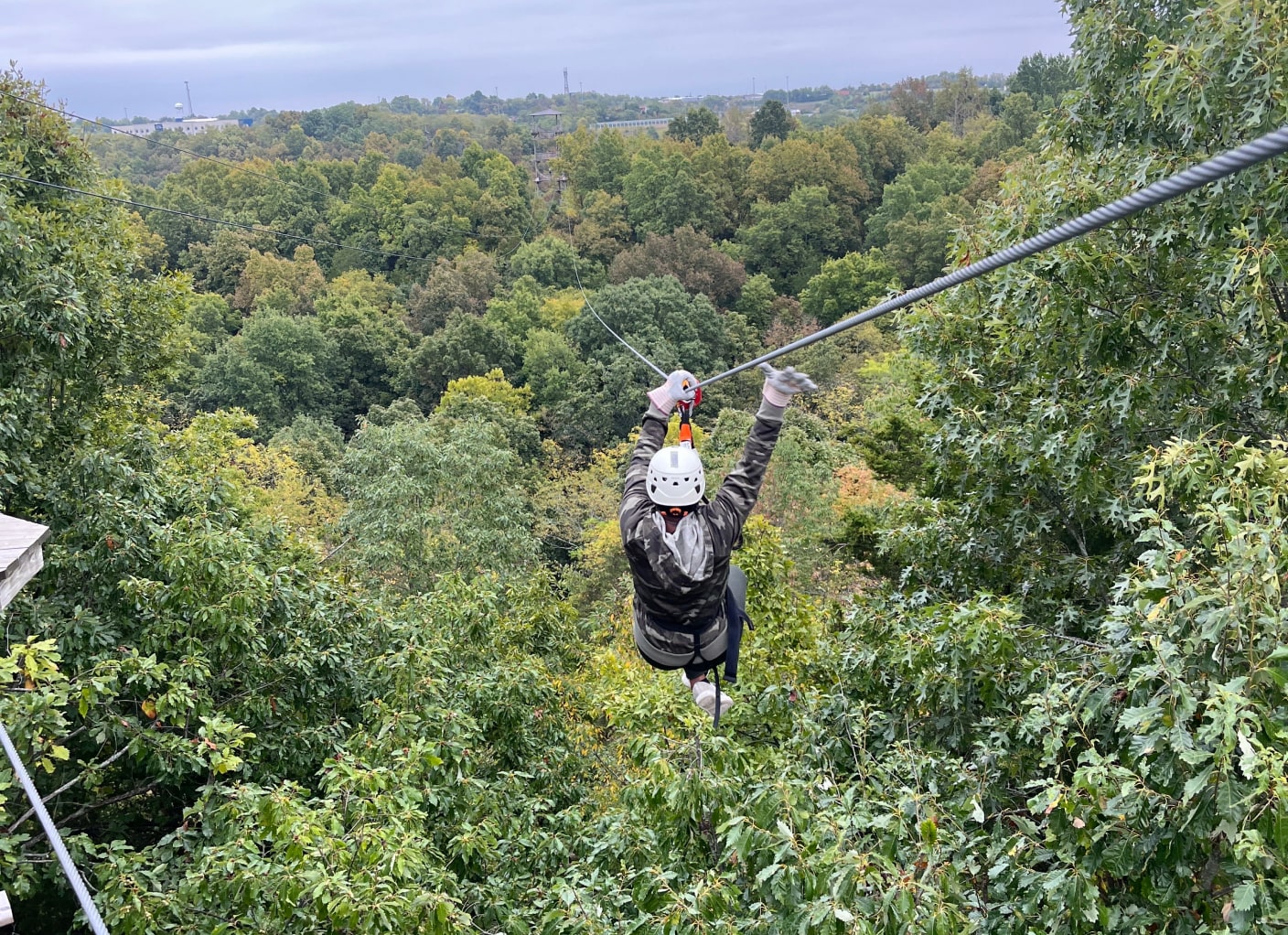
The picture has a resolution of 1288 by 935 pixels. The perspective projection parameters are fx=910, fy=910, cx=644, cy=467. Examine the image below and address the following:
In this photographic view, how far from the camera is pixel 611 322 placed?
3259cm

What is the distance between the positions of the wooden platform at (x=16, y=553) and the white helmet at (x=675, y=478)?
6.27 ft

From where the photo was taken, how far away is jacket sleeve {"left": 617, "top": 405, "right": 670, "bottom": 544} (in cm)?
318

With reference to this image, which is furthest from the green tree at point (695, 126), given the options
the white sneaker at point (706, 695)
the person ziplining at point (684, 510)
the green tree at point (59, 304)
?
the person ziplining at point (684, 510)

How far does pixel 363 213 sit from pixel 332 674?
5184 cm

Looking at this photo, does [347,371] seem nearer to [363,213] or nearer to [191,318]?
[191,318]

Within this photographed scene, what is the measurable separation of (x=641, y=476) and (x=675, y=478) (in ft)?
0.91

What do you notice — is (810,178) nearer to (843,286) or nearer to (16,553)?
(843,286)

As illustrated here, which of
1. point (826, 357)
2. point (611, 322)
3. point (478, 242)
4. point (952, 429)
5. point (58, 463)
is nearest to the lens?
point (952, 429)

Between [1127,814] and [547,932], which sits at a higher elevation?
[1127,814]

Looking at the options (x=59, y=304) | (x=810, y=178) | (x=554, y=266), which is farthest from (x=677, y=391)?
(x=810, y=178)

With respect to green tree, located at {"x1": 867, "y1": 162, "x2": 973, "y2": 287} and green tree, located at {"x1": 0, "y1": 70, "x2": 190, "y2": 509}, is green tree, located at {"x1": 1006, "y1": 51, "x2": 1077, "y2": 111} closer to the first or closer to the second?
green tree, located at {"x1": 867, "y1": 162, "x2": 973, "y2": 287}

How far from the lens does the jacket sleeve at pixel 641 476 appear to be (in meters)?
3.18

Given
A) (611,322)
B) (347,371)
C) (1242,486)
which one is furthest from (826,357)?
(1242,486)

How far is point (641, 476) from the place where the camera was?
3.34m
